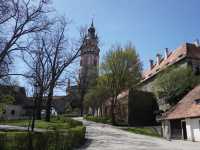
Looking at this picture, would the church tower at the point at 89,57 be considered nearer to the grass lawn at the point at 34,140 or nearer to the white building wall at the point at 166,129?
the white building wall at the point at 166,129

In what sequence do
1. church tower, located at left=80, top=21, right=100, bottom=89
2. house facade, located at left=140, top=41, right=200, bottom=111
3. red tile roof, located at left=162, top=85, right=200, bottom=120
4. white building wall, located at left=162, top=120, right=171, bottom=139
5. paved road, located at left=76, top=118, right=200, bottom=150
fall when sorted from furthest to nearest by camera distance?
1. house facade, located at left=140, top=41, right=200, bottom=111
2. church tower, located at left=80, top=21, right=100, bottom=89
3. white building wall, located at left=162, top=120, right=171, bottom=139
4. red tile roof, located at left=162, top=85, right=200, bottom=120
5. paved road, located at left=76, top=118, right=200, bottom=150

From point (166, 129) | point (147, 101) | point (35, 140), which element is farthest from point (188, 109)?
point (35, 140)

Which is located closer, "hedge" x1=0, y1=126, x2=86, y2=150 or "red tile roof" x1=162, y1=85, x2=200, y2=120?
"hedge" x1=0, y1=126, x2=86, y2=150

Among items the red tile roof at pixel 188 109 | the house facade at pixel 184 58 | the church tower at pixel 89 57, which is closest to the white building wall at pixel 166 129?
the red tile roof at pixel 188 109

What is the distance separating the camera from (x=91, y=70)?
6812cm

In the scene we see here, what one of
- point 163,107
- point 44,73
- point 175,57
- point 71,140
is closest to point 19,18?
point 44,73

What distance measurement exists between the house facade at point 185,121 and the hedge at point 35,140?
47.7ft

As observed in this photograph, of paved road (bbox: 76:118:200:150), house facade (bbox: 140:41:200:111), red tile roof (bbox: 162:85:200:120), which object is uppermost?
house facade (bbox: 140:41:200:111)

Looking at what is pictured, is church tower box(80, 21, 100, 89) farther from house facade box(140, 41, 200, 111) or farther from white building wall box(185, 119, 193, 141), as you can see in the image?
white building wall box(185, 119, 193, 141)

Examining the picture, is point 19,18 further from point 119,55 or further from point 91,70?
point 91,70

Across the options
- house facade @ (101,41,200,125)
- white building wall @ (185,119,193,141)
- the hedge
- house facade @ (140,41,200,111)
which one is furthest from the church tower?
the hedge

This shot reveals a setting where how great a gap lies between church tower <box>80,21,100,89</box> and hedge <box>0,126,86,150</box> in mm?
22944

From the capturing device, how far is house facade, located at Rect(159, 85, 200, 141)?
28359mm

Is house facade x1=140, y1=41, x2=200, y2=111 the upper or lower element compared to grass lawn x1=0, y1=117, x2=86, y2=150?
upper
